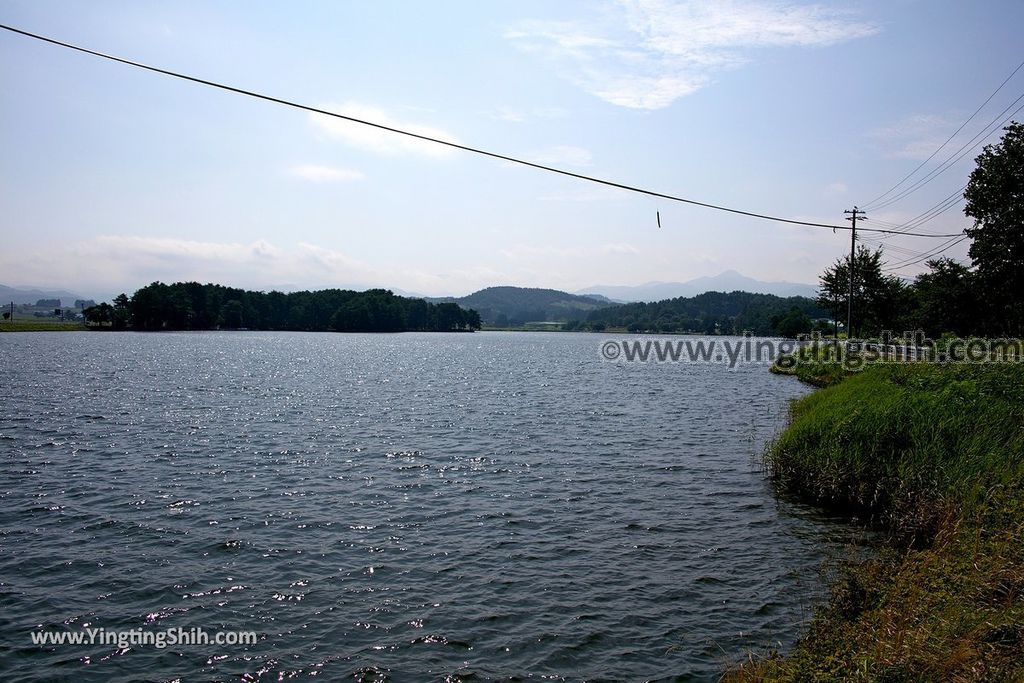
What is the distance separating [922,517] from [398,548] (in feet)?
40.7

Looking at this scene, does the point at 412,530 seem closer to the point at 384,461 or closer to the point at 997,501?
the point at 384,461

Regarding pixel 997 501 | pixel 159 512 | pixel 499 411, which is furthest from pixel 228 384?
pixel 997 501

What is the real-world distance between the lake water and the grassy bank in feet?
4.33

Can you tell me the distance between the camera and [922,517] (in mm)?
15180

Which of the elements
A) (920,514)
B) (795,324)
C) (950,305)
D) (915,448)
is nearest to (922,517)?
(920,514)

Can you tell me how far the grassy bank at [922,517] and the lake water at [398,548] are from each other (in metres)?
1.32

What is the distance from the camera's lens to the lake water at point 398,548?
1077 cm

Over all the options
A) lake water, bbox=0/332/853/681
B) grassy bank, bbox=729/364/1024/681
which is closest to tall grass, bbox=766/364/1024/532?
grassy bank, bbox=729/364/1024/681

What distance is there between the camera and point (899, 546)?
15.0m

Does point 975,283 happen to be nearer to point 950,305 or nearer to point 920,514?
point 950,305

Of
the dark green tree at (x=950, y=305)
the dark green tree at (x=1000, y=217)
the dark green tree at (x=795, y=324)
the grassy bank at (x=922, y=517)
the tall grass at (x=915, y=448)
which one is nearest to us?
the grassy bank at (x=922, y=517)

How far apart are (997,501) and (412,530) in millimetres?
13157

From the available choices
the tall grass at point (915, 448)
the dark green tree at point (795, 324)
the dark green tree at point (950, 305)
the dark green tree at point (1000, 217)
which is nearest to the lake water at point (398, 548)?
the tall grass at point (915, 448)

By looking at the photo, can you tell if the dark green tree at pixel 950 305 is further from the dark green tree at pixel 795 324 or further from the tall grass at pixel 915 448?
the dark green tree at pixel 795 324
